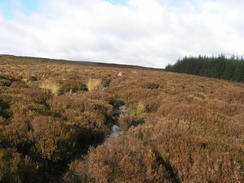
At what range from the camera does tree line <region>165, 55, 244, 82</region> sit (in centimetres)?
4419

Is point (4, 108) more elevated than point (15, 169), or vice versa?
point (4, 108)

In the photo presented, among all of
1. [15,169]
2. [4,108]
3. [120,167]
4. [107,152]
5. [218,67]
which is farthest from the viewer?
[218,67]

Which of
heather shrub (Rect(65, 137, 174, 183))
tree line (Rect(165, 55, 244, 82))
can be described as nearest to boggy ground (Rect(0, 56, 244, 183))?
heather shrub (Rect(65, 137, 174, 183))

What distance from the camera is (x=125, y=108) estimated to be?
599 centimetres

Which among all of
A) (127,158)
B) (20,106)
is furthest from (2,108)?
(127,158)

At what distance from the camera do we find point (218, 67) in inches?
1943

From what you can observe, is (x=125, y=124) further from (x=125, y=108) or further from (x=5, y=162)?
(x=5, y=162)

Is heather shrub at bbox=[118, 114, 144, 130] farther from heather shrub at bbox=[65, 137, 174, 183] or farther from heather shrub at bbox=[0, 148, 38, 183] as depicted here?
heather shrub at bbox=[0, 148, 38, 183]

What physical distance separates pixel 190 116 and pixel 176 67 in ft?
217

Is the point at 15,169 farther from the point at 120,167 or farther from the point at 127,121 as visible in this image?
the point at 127,121

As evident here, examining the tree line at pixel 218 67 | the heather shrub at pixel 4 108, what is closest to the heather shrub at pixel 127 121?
the heather shrub at pixel 4 108

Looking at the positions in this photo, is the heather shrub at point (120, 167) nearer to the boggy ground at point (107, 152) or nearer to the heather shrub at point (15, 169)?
the boggy ground at point (107, 152)

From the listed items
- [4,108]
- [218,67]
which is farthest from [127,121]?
[218,67]

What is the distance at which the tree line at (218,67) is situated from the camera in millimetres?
44194
